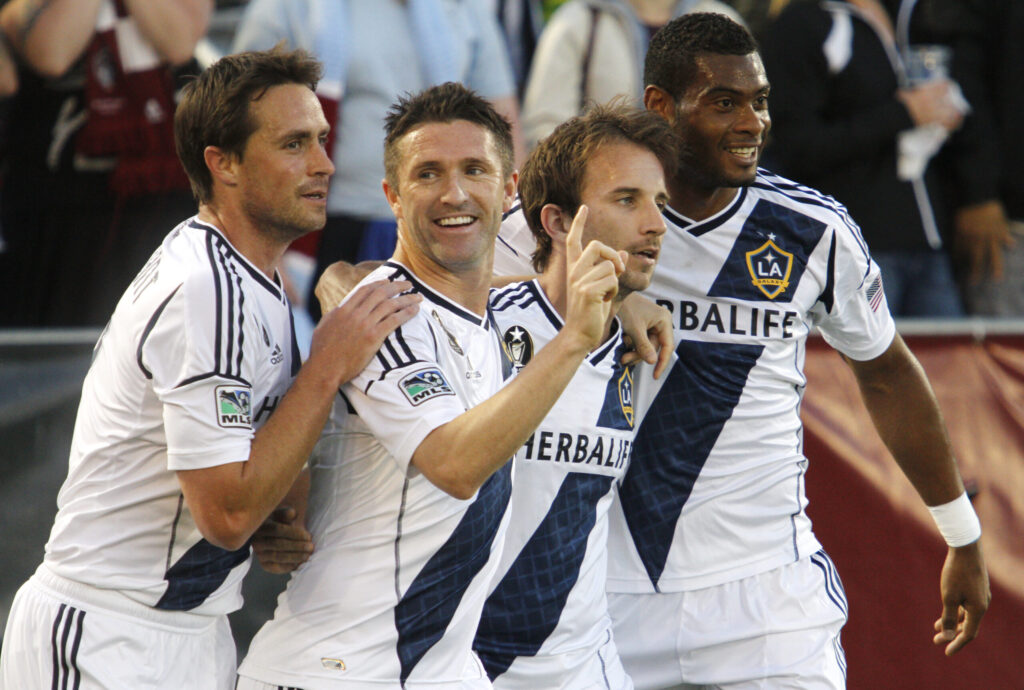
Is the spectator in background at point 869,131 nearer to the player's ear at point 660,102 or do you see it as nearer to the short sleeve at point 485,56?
the short sleeve at point 485,56

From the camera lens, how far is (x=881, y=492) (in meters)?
5.18

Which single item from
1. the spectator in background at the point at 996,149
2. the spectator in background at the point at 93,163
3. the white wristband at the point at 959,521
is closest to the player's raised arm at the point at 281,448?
the white wristband at the point at 959,521

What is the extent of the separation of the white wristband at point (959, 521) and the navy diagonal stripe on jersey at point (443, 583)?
1.88 meters

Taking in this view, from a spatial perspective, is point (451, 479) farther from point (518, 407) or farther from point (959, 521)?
point (959, 521)

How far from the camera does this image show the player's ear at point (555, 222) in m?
3.79

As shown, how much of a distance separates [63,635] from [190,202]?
333cm

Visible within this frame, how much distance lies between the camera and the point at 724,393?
4055 mm

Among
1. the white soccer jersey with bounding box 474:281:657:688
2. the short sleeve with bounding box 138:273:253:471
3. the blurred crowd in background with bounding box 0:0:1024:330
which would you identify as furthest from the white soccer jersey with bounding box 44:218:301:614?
the blurred crowd in background with bounding box 0:0:1024:330

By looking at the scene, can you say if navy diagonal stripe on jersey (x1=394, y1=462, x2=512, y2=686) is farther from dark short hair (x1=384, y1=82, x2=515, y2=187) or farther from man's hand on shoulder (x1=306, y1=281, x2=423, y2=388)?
dark short hair (x1=384, y1=82, x2=515, y2=187)

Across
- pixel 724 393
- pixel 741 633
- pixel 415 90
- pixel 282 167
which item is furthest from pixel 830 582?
pixel 415 90

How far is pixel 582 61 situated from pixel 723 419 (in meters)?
3.03

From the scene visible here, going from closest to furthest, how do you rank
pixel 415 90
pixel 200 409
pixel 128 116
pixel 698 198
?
pixel 200 409, pixel 698 198, pixel 128 116, pixel 415 90

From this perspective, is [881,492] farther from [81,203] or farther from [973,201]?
[81,203]

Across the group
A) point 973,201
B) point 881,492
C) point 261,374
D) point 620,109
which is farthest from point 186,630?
point 973,201
